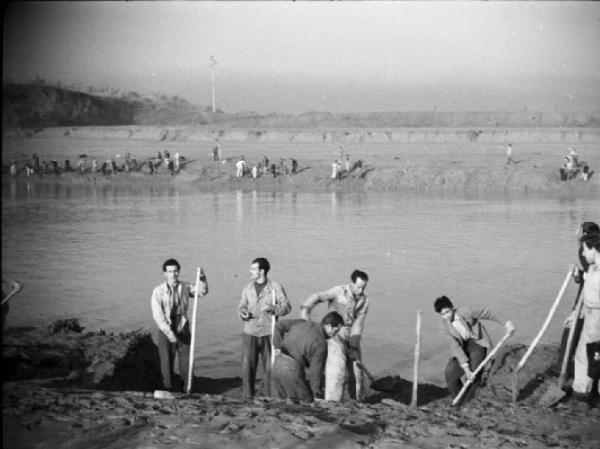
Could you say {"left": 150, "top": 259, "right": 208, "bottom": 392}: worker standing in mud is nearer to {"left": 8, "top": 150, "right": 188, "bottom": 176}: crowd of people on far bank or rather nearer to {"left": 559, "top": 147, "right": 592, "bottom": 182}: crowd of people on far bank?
{"left": 559, "top": 147, "right": 592, "bottom": 182}: crowd of people on far bank

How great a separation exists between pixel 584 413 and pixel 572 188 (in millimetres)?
26758

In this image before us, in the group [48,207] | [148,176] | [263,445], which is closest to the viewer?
[263,445]

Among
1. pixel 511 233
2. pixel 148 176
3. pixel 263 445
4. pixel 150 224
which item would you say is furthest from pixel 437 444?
pixel 148 176

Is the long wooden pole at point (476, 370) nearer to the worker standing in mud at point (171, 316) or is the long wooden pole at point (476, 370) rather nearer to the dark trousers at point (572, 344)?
the dark trousers at point (572, 344)

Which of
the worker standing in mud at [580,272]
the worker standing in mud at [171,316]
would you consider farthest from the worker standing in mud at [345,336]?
the worker standing in mud at [580,272]

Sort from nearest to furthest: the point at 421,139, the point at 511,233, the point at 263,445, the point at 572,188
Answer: the point at 263,445
the point at 511,233
the point at 572,188
the point at 421,139

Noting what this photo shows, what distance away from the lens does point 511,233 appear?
21359 millimetres

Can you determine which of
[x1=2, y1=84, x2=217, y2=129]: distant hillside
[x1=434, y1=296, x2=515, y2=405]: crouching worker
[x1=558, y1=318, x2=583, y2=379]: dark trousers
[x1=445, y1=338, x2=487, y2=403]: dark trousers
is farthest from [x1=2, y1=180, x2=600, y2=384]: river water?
[x1=2, y1=84, x2=217, y2=129]: distant hillside

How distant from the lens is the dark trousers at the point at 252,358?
780cm

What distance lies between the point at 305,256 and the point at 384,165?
68.9ft

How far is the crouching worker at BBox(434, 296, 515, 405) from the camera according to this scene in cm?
742

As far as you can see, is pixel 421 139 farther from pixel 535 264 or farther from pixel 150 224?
pixel 535 264

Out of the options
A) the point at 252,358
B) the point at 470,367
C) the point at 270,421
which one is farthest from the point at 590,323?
the point at 252,358

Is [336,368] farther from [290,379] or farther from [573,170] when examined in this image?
Result: [573,170]
